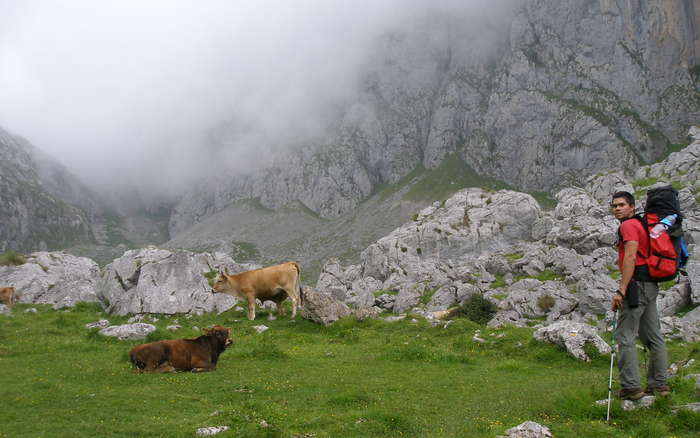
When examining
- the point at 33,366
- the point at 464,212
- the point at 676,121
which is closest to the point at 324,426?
the point at 33,366

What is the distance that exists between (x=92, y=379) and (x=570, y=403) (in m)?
13.6

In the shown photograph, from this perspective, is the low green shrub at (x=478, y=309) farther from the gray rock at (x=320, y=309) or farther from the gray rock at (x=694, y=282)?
the gray rock at (x=694, y=282)

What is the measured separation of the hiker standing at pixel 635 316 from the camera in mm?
9797

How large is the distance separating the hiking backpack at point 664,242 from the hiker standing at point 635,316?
5.2 inches

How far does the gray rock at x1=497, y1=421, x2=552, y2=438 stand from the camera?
8766 mm

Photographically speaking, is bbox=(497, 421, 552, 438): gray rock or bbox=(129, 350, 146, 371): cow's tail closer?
bbox=(497, 421, 552, 438): gray rock

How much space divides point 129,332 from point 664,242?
20880 mm

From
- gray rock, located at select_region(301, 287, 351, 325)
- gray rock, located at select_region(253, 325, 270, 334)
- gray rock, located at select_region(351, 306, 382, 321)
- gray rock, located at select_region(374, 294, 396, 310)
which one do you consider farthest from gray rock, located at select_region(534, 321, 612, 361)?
gray rock, located at select_region(374, 294, 396, 310)

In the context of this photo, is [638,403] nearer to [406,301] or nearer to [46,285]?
[406,301]

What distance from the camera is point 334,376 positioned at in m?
15.5

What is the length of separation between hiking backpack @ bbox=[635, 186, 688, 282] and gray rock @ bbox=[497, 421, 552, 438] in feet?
13.0

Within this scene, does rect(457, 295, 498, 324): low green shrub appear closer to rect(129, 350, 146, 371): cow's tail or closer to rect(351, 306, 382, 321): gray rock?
rect(351, 306, 382, 321): gray rock

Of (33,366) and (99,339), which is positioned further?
(99,339)

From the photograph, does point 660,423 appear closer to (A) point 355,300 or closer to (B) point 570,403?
(B) point 570,403
